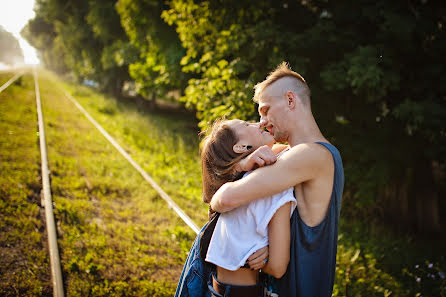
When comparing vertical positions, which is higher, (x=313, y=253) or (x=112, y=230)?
(x=313, y=253)

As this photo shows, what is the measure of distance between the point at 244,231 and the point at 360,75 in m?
4.14

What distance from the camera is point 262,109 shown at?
6.06 ft

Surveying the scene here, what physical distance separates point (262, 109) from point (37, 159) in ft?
22.5

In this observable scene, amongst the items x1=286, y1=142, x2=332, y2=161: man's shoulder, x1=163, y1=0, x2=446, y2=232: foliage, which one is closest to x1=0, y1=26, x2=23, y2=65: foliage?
x1=163, y1=0, x2=446, y2=232: foliage

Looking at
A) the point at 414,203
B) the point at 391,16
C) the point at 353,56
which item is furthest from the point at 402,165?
the point at 391,16

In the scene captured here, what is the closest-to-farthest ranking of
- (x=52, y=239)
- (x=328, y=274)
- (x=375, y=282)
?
1. (x=328, y=274)
2. (x=52, y=239)
3. (x=375, y=282)

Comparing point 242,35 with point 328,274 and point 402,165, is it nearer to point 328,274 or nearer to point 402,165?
point 402,165

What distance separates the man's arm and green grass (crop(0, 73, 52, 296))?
293 centimetres

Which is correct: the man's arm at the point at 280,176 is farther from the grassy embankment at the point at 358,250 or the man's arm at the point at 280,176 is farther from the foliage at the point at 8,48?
the foliage at the point at 8,48

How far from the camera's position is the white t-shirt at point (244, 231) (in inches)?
60.0

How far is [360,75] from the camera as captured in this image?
15.6 feet

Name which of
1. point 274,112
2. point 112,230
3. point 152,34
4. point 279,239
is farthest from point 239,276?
point 152,34

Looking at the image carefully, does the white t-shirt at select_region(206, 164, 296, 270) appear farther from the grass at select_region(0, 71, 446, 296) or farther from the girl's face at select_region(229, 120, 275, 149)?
the grass at select_region(0, 71, 446, 296)

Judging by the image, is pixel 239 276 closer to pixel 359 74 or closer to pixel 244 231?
pixel 244 231
